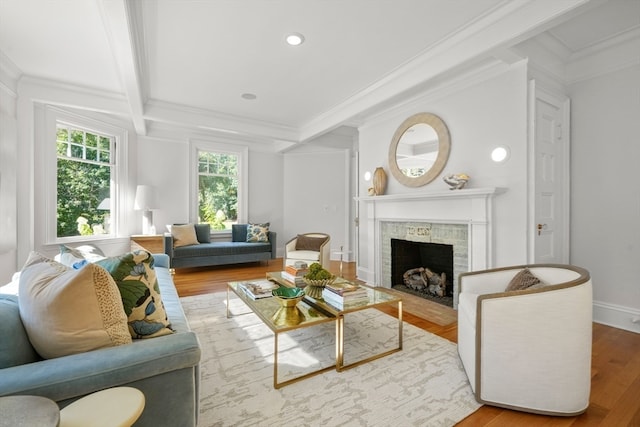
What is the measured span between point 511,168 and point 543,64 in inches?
40.8

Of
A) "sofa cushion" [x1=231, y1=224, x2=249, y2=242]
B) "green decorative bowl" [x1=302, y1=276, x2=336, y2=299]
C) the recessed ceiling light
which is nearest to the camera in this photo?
"green decorative bowl" [x1=302, y1=276, x2=336, y2=299]

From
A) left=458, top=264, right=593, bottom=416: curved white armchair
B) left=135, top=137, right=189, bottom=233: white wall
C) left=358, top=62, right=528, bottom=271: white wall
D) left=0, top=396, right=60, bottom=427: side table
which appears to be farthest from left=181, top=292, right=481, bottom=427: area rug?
left=135, top=137, right=189, bottom=233: white wall

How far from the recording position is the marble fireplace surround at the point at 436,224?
294cm

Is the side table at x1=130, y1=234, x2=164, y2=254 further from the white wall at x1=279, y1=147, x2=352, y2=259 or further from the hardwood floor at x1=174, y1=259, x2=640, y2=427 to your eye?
the hardwood floor at x1=174, y1=259, x2=640, y2=427

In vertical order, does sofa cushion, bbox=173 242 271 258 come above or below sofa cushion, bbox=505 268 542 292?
below

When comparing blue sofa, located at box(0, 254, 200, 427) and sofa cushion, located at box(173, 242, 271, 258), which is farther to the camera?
sofa cushion, located at box(173, 242, 271, 258)

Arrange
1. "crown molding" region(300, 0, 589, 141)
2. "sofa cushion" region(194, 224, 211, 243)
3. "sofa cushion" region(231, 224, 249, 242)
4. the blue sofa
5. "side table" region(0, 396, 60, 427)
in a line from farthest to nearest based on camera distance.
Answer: "sofa cushion" region(231, 224, 249, 242), "sofa cushion" region(194, 224, 211, 243), "crown molding" region(300, 0, 589, 141), the blue sofa, "side table" region(0, 396, 60, 427)

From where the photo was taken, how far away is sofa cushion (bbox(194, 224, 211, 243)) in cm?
564

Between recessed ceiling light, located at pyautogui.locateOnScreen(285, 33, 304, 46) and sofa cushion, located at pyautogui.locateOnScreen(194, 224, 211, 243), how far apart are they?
405 centimetres

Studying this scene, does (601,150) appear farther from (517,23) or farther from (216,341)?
(216,341)

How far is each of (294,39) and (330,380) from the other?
2.74 m

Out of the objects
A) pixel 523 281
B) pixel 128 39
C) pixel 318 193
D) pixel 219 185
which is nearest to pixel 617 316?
pixel 523 281

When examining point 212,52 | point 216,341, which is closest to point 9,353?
point 216,341

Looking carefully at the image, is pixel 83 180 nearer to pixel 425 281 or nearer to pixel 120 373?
pixel 120 373
